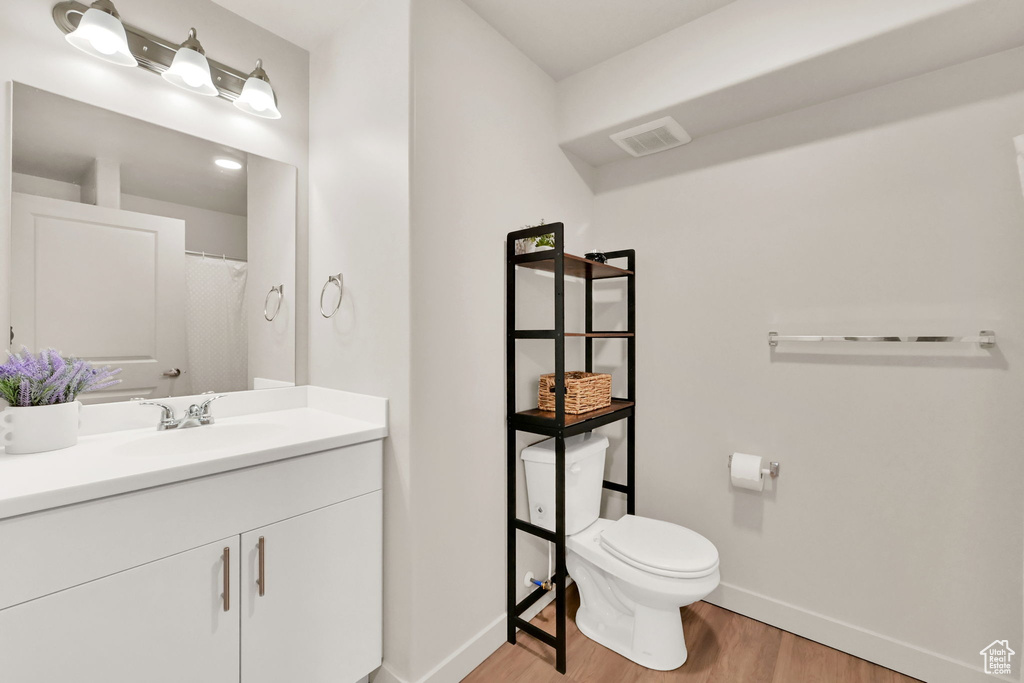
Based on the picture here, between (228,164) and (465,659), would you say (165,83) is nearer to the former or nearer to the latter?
(228,164)

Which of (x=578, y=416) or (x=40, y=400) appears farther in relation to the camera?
(x=578, y=416)

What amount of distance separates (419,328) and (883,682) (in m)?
2.08

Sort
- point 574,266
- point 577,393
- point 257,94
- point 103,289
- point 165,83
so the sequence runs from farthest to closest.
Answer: point 574,266
point 577,393
point 257,94
point 165,83
point 103,289

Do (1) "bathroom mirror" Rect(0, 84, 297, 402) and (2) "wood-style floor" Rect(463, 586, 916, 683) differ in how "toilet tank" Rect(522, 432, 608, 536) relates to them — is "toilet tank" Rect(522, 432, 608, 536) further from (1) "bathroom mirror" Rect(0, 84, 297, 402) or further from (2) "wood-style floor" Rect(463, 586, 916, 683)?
(1) "bathroom mirror" Rect(0, 84, 297, 402)

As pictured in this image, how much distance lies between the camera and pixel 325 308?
1790 mm

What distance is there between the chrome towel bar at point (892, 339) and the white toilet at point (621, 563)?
2.85 feet

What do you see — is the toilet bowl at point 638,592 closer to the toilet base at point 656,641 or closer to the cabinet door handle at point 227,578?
the toilet base at point 656,641

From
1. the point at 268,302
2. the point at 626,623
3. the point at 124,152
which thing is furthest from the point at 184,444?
the point at 626,623

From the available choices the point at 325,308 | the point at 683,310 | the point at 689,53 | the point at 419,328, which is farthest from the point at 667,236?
the point at 325,308

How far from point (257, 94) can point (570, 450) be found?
5.98 ft

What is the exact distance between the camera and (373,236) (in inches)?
62.4

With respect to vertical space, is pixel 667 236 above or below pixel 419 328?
above

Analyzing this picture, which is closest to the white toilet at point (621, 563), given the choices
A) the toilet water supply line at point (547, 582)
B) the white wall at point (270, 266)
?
the toilet water supply line at point (547, 582)

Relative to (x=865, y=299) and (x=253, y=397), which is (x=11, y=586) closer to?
(x=253, y=397)
